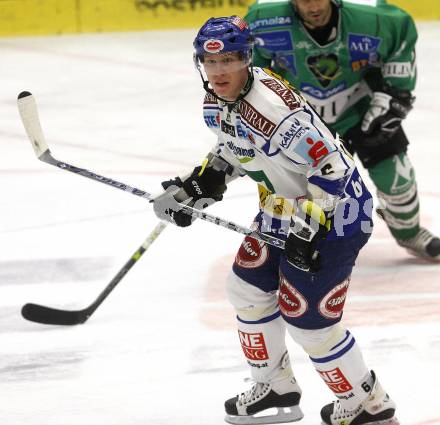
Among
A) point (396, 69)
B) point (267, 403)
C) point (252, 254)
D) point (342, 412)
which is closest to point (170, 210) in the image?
point (252, 254)

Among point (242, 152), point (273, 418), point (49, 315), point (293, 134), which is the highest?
point (293, 134)

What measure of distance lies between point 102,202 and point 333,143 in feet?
9.80

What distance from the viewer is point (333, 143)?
3293 mm

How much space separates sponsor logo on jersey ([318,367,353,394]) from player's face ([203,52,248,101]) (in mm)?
833

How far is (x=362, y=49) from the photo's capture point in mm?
5070

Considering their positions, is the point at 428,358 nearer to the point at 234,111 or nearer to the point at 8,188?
the point at 234,111

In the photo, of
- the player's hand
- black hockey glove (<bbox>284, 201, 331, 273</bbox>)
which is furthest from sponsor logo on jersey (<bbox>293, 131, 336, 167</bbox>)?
the player's hand

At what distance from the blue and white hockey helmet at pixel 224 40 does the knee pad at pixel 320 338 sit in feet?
2.54

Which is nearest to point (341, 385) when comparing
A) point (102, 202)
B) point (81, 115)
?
point (102, 202)

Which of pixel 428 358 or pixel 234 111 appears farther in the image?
pixel 428 358

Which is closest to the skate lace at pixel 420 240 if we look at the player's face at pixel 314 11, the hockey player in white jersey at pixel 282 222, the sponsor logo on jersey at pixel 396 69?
the sponsor logo on jersey at pixel 396 69

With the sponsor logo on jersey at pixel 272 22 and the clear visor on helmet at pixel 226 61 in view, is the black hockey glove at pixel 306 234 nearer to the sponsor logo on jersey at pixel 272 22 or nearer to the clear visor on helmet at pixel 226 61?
the clear visor on helmet at pixel 226 61

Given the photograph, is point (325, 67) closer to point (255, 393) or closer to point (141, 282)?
point (141, 282)

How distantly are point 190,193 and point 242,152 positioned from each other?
1.27 feet
